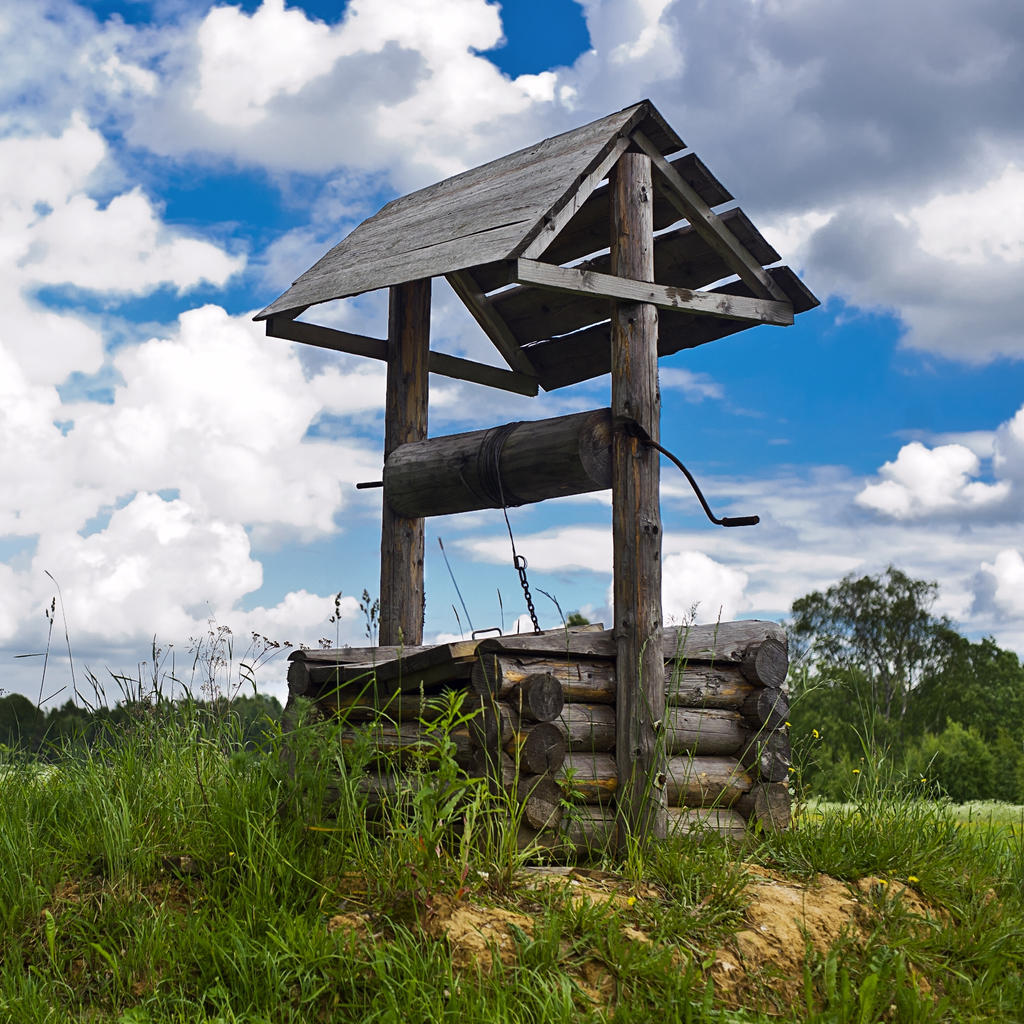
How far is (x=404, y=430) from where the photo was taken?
22.9 ft

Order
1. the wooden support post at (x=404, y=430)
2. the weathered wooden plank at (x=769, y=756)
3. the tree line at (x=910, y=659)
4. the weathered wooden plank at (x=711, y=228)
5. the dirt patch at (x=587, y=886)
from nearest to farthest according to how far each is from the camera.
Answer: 1. the dirt patch at (x=587, y=886)
2. the weathered wooden plank at (x=769, y=756)
3. the weathered wooden plank at (x=711, y=228)
4. the wooden support post at (x=404, y=430)
5. the tree line at (x=910, y=659)

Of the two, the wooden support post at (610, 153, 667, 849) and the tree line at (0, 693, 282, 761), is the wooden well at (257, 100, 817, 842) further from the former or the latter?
the tree line at (0, 693, 282, 761)

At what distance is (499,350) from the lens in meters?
7.93

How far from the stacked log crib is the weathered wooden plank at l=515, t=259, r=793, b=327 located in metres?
1.85

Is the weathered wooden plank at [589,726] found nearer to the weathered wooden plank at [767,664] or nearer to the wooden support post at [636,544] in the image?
the wooden support post at [636,544]

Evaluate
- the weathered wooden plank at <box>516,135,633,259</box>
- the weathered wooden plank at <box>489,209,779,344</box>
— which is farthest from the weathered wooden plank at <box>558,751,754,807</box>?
the weathered wooden plank at <box>489,209,779,344</box>

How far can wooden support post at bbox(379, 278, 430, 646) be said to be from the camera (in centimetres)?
683

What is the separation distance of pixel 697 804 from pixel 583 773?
91 centimetres

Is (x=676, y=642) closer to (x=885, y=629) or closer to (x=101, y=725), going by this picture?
(x=101, y=725)

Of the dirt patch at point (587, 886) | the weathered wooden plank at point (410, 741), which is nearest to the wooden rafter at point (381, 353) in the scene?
the weathered wooden plank at point (410, 741)

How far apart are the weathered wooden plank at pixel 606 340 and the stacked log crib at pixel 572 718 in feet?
7.40

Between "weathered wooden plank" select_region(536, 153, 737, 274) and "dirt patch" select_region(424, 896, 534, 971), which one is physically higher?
"weathered wooden plank" select_region(536, 153, 737, 274)

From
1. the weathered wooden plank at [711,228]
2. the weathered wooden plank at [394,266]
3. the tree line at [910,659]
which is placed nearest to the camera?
the weathered wooden plank at [394,266]

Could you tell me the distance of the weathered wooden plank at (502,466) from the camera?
570cm
